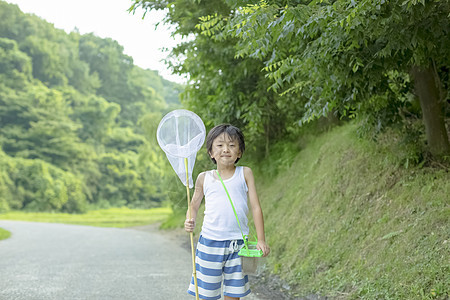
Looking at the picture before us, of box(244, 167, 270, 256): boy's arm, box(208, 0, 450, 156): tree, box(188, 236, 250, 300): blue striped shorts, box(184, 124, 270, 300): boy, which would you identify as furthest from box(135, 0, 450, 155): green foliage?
box(188, 236, 250, 300): blue striped shorts

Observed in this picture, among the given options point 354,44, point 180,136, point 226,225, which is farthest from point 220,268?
point 354,44

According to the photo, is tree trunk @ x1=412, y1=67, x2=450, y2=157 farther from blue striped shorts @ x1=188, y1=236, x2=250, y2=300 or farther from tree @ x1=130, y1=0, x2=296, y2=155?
blue striped shorts @ x1=188, y1=236, x2=250, y2=300

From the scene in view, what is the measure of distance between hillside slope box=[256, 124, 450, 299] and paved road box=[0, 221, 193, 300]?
1.62 metres

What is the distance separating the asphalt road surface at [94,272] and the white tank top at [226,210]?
2.73m

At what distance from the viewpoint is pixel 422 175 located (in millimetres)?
6535

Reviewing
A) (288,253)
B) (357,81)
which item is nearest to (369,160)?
(288,253)

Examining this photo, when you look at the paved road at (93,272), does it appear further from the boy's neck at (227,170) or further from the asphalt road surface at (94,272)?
the boy's neck at (227,170)

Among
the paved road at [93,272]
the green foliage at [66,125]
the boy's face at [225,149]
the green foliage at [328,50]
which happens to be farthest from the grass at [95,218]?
the boy's face at [225,149]

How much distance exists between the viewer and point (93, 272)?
838 cm

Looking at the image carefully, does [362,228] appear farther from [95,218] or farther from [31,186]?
[31,186]

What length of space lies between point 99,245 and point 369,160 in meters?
8.35

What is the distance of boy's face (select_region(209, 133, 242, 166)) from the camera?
3697 mm

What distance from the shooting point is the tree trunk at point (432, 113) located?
677 centimetres

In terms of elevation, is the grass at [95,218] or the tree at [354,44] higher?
the tree at [354,44]
